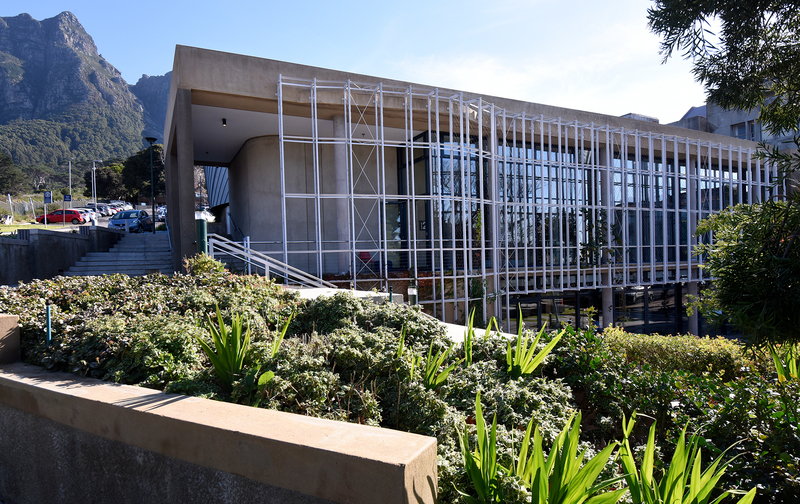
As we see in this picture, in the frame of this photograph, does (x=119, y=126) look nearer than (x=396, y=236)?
No

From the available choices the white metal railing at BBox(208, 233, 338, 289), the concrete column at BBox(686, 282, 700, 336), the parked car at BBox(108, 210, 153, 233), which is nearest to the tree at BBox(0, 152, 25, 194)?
the parked car at BBox(108, 210, 153, 233)

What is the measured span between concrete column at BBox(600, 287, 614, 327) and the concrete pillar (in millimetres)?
18762

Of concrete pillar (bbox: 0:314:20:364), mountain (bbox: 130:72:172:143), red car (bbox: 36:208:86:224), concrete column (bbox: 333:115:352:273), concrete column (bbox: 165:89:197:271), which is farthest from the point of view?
mountain (bbox: 130:72:172:143)

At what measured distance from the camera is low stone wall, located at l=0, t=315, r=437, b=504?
2.49 m

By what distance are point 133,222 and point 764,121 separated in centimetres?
3244

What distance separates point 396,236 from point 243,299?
12.1m

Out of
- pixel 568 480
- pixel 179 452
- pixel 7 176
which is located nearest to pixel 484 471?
pixel 568 480

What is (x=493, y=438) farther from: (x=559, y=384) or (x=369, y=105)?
(x=369, y=105)

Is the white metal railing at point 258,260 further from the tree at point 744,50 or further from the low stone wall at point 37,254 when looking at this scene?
the tree at point 744,50

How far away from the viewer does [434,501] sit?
2.55 m

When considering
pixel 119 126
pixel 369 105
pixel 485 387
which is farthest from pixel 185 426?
pixel 119 126

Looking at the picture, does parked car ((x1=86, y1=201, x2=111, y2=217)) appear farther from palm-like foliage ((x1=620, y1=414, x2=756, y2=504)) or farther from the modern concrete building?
palm-like foliage ((x1=620, y1=414, x2=756, y2=504))

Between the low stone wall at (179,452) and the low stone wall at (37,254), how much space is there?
925 cm

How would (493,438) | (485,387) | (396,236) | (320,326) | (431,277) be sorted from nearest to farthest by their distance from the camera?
1. (493,438)
2. (485,387)
3. (320,326)
4. (431,277)
5. (396,236)
